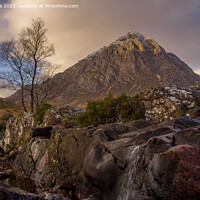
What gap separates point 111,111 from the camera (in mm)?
10648

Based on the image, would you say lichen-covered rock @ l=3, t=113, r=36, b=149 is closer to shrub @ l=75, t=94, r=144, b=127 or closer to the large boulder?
shrub @ l=75, t=94, r=144, b=127

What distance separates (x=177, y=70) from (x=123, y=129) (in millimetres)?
188327

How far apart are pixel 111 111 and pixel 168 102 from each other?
11.1 ft

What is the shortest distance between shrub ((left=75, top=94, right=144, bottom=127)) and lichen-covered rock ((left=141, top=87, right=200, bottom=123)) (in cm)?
60

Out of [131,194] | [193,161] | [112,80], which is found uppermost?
[112,80]

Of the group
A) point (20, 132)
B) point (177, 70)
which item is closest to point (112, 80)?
point (177, 70)

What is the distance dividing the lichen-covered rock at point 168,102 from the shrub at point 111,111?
0.60 m

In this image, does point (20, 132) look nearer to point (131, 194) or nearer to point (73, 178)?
point (73, 178)

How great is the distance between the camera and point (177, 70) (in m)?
175

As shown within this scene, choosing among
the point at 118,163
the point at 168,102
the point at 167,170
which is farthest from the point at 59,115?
the point at 167,170

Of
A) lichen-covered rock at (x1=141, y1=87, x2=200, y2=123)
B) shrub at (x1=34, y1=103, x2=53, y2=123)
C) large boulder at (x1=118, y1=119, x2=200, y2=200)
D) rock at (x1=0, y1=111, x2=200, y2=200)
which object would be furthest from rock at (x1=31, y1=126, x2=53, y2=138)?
large boulder at (x1=118, y1=119, x2=200, y2=200)

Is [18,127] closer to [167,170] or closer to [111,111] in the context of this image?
[111,111]

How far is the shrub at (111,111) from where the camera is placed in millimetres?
10133

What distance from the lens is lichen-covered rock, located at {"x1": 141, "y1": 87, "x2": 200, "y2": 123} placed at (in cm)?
866
